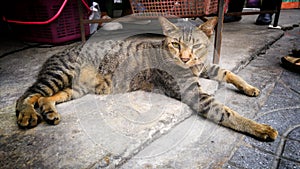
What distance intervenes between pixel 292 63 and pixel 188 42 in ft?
3.82

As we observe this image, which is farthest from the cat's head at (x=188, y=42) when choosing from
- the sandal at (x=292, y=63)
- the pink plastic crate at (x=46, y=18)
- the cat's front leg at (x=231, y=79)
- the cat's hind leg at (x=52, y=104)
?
the pink plastic crate at (x=46, y=18)

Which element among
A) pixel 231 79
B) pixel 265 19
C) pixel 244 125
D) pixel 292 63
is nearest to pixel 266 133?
pixel 244 125

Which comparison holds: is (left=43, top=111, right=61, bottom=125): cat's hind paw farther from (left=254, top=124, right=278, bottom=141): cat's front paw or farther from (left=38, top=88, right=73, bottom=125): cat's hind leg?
(left=254, top=124, right=278, bottom=141): cat's front paw

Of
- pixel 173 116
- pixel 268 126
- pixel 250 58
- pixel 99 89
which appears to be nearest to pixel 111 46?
pixel 99 89

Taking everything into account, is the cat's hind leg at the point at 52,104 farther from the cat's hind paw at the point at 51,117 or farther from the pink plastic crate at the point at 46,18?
the pink plastic crate at the point at 46,18

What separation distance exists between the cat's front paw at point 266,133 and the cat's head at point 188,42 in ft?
2.08

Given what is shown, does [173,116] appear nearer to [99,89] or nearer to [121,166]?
[121,166]

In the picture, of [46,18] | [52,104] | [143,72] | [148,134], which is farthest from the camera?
[46,18]

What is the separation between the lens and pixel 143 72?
5.88ft

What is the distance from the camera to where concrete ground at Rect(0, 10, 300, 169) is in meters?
1.09

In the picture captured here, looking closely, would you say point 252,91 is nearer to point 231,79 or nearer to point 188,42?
point 231,79

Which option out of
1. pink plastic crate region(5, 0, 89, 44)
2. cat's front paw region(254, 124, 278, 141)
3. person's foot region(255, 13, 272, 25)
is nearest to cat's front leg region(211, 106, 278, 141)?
cat's front paw region(254, 124, 278, 141)

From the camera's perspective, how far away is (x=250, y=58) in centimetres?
240

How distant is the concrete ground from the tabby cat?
9 centimetres
